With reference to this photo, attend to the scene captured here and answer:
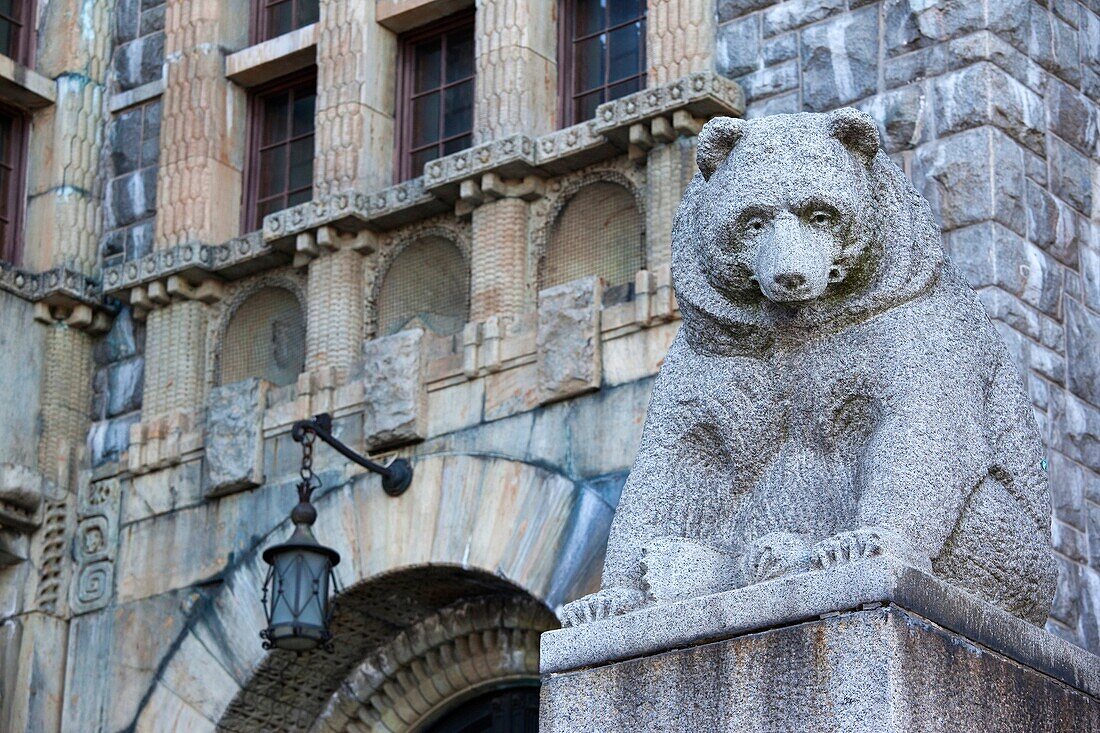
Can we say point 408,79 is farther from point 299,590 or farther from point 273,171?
point 299,590

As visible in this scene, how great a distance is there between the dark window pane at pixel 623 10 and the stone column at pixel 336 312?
5.56 feet

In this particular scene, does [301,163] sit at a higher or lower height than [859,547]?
higher

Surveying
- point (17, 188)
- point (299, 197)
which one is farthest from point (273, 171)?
point (17, 188)

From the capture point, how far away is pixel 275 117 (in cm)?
1377

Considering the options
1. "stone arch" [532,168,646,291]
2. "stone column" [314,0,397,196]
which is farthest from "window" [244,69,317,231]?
"stone arch" [532,168,646,291]

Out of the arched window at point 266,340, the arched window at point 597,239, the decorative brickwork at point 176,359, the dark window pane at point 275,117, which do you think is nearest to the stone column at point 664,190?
the arched window at point 597,239

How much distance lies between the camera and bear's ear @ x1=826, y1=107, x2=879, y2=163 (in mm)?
6750

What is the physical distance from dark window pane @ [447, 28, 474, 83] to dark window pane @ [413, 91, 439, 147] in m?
0.15

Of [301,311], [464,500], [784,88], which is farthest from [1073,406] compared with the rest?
[301,311]

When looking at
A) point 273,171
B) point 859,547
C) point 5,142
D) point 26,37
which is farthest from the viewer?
point 26,37

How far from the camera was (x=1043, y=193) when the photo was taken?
10.9 meters

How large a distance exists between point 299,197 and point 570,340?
8.38 ft

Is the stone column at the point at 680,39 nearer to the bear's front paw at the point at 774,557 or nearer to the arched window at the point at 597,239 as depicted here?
the arched window at the point at 597,239

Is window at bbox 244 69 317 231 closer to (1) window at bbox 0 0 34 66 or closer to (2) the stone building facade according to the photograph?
(2) the stone building facade
